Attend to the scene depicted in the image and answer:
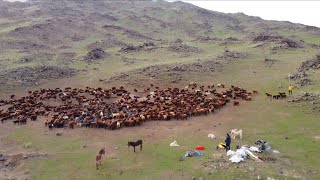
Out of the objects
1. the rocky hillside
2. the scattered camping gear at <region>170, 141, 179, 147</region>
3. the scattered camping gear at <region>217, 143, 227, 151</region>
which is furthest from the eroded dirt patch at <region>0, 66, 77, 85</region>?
the scattered camping gear at <region>217, 143, 227, 151</region>

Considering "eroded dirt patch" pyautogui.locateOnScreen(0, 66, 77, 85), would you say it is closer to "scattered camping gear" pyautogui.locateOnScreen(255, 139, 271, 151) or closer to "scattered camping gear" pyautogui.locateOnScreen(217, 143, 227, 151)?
"scattered camping gear" pyautogui.locateOnScreen(217, 143, 227, 151)

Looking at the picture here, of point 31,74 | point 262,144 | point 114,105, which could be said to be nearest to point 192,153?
point 262,144

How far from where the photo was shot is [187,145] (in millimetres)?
24203

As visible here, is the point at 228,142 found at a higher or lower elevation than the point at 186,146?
higher

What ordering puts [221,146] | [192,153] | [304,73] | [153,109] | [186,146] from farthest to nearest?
[304,73] < [153,109] < [186,146] < [221,146] < [192,153]

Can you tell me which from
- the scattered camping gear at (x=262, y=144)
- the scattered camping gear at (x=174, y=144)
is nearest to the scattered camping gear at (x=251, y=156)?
the scattered camping gear at (x=262, y=144)

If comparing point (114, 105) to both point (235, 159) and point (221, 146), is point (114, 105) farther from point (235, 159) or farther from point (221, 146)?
point (235, 159)

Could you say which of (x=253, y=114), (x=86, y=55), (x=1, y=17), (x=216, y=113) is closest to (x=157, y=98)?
(x=216, y=113)

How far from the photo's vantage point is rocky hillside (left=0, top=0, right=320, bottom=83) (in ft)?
193

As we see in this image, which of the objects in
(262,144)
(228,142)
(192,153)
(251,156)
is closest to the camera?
(251,156)

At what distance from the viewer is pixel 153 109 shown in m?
32.7

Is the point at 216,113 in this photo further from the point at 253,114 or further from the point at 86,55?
the point at 86,55

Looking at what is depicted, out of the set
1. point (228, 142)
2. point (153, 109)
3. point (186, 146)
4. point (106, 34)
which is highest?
point (106, 34)

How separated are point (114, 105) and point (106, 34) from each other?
1886 inches
